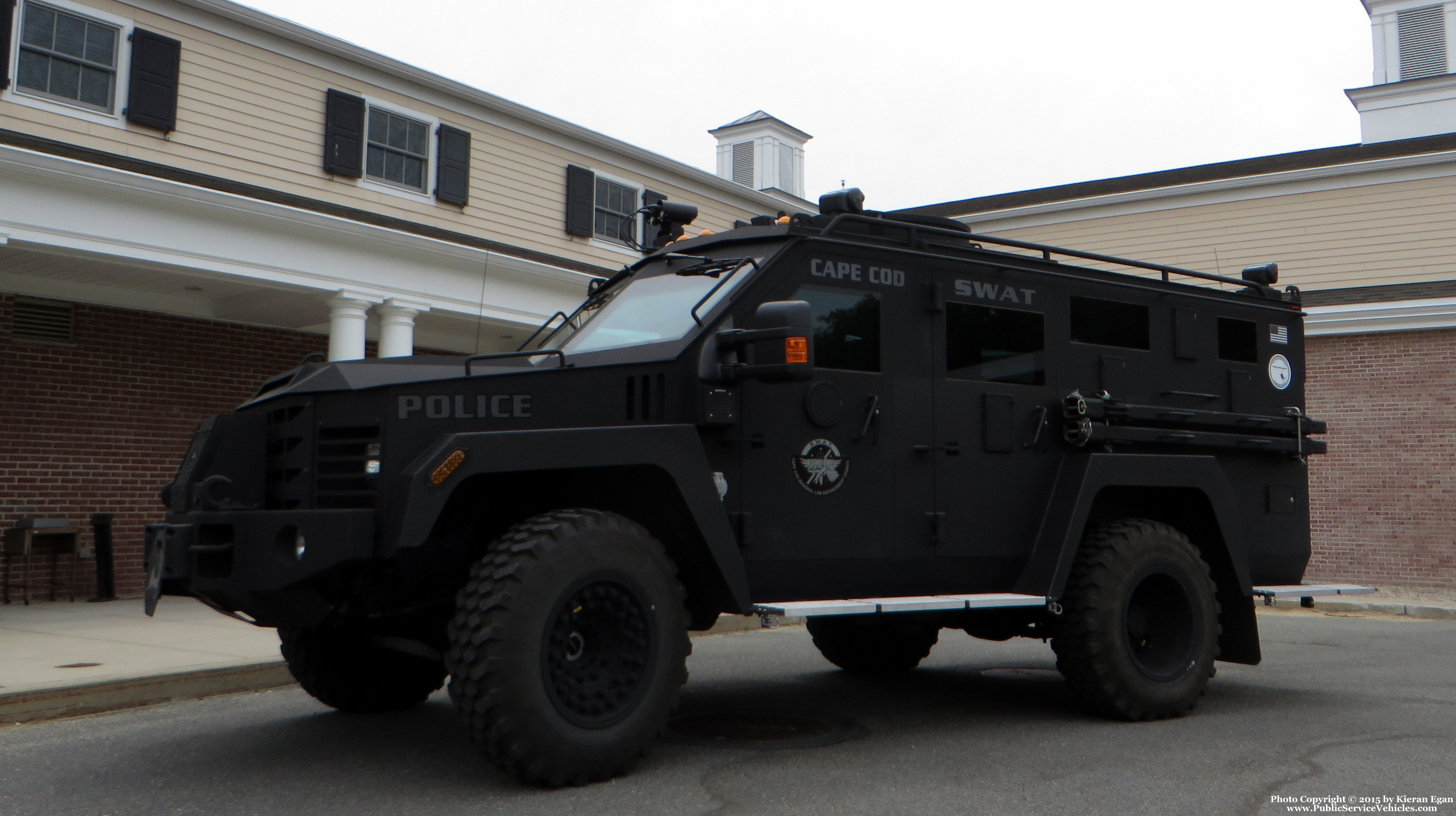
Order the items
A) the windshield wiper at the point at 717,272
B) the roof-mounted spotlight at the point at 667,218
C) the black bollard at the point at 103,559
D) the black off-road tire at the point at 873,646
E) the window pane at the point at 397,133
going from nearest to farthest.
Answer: the windshield wiper at the point at 717,272, the roof-mounted spotlight at the point at 667,218, the black off-road tire at the point at 873,646, the black bollard at the point at 103,559, the window pane at the point at 397,133

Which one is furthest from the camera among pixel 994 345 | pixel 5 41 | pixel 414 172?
pixel 414 172

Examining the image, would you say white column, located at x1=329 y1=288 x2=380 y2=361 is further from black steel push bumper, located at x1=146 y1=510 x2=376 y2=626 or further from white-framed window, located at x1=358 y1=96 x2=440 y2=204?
black steel push bumper, located at x1=146 y1=510 x2=376 y2=626

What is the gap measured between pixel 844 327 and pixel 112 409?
10768mm

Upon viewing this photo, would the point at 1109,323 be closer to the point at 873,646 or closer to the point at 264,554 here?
the point at 873,646

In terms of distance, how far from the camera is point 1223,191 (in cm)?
2006

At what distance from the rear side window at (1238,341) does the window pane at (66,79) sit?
35.1ft

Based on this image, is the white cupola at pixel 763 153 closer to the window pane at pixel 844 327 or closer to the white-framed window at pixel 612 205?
the white-framed window at pixel 612 205

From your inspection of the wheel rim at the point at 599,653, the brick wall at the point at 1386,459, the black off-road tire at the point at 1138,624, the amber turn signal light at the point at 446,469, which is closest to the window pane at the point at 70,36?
the amber turn signal light at the point at 446,469

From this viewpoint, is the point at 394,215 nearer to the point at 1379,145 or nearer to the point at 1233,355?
the point at 1233,355

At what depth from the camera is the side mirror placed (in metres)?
5.20

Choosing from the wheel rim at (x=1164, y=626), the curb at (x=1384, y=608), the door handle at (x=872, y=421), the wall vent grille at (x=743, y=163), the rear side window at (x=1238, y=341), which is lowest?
the curb at (x=1384, y=608)

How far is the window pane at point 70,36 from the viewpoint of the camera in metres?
12.0

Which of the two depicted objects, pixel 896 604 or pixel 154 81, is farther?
pixel 154 81

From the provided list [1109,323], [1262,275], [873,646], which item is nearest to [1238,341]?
[1262,275]
